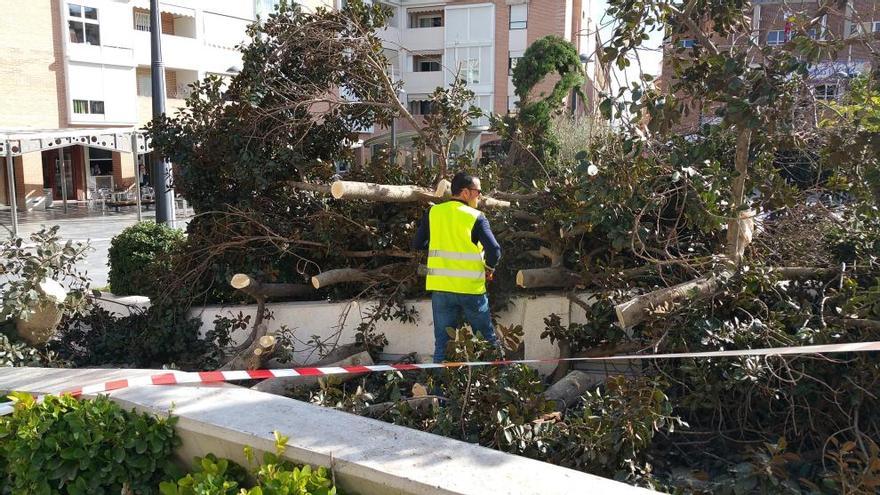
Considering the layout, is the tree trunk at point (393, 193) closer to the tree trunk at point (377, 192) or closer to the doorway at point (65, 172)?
the tree trunk at point (377, 192)

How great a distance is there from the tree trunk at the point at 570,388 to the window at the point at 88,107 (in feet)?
100

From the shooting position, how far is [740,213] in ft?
17.5

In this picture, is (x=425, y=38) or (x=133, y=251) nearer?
(x=133, y=251)

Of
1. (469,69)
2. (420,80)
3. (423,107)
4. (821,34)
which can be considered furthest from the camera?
(420,80)

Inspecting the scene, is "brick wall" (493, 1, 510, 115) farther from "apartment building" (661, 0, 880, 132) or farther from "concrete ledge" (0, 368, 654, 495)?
"concrete ledge" (0, 368, 654, 495)

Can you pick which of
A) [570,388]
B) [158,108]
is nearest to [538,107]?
[158,108]

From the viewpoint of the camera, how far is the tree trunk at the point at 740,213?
16.7 feet

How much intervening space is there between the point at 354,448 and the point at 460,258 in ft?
7.67

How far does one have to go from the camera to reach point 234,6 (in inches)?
1412

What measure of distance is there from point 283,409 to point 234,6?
35544 mm

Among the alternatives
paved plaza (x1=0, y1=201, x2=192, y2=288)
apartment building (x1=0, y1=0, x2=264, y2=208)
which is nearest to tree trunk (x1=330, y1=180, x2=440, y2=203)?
paved plaza (x1=0, y1=201, x2=192, y2=288)

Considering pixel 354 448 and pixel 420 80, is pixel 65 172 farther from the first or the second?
pixel 354 448

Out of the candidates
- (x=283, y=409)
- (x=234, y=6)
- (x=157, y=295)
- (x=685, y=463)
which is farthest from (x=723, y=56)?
(x=234, y=6)

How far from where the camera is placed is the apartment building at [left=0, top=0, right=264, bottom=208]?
28.7m
